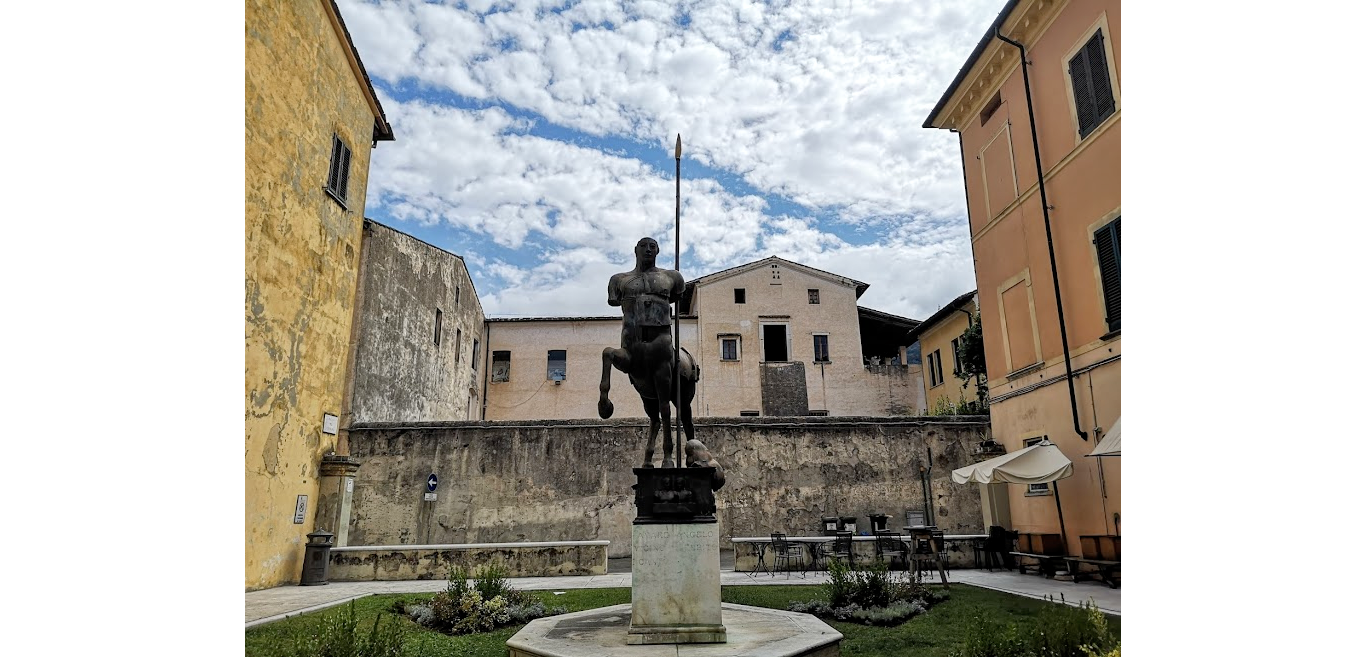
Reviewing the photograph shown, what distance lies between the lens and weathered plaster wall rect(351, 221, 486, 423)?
19.0 m

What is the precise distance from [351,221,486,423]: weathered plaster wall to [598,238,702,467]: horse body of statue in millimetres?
12768

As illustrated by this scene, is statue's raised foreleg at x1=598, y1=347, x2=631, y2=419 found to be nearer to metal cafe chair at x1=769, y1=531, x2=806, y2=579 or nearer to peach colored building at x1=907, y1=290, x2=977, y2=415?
metal cafe chair at x1=769, y1=531, x2=806, y2=579

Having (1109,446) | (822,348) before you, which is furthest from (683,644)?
(822,348)

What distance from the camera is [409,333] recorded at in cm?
2166

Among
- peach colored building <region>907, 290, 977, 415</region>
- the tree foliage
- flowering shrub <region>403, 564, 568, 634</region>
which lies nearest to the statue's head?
flowering shrub <region>403, 564, 568, 634</region>

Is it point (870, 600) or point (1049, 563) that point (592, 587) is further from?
point (1049, 563)

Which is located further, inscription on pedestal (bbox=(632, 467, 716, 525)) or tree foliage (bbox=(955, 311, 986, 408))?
tree foliage (bbox=(955, 311, 986, 408))

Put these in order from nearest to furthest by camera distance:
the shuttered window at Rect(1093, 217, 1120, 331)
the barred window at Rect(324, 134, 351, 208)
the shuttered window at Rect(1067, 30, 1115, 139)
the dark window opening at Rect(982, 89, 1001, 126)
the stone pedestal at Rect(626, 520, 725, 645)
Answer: the stone pedestal at Rect(626, 520, 725, 645)
the shuttered window at Rect(1093, 217, 1120, 331)
the shuttered window at Rect(1067, 30, 1115, 139)
the barred window at Rect(324, 134, 351, 208)
the dark window opening at Rect(982, 89, 1001, 126)

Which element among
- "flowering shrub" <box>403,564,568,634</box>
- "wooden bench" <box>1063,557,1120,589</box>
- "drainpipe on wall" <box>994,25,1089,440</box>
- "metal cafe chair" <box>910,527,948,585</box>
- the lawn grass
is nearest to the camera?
the lawn grass

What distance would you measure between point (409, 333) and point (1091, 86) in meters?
18.4

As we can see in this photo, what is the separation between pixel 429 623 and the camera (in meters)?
8.39
